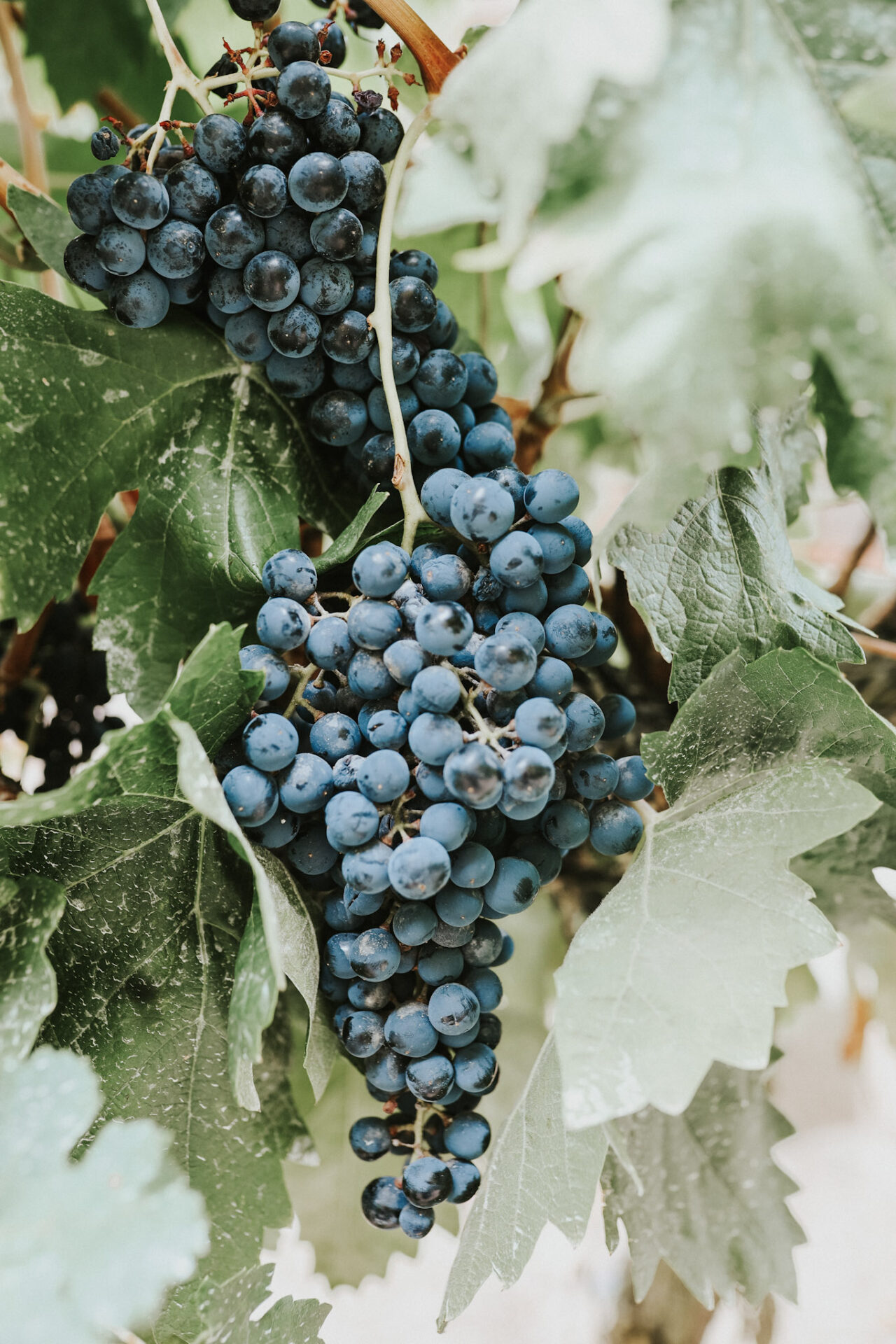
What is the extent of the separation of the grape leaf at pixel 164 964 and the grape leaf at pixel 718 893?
0.14 m

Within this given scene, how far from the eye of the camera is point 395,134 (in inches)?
18.2

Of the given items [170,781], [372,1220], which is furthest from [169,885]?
[372,1220]

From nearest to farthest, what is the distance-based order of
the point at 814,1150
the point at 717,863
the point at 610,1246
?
the point at 717,863, the point at 610,1246, the point at 814,1150

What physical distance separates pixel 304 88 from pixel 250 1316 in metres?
0.61

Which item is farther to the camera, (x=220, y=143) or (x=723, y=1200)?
(x=723, y=1200)

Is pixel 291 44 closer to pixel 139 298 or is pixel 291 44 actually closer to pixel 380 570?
pixel 139 298

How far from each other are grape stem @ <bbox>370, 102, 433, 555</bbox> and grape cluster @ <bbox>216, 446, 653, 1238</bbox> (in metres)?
0.01

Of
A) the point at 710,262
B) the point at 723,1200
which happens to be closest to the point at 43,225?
the point at 710,262

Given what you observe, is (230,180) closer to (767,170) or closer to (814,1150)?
(767,170)

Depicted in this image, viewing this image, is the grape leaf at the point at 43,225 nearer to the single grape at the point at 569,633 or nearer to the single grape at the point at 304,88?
the single grape at the point at 304,88

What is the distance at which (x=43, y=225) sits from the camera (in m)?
0.49

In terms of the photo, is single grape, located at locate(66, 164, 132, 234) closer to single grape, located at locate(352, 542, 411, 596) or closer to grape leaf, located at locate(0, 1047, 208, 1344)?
single grape, located at locate(352, 542, 411, 596)

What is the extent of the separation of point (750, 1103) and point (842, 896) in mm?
148

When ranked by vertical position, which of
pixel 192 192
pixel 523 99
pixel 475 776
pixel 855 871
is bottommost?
pixel 855 871
